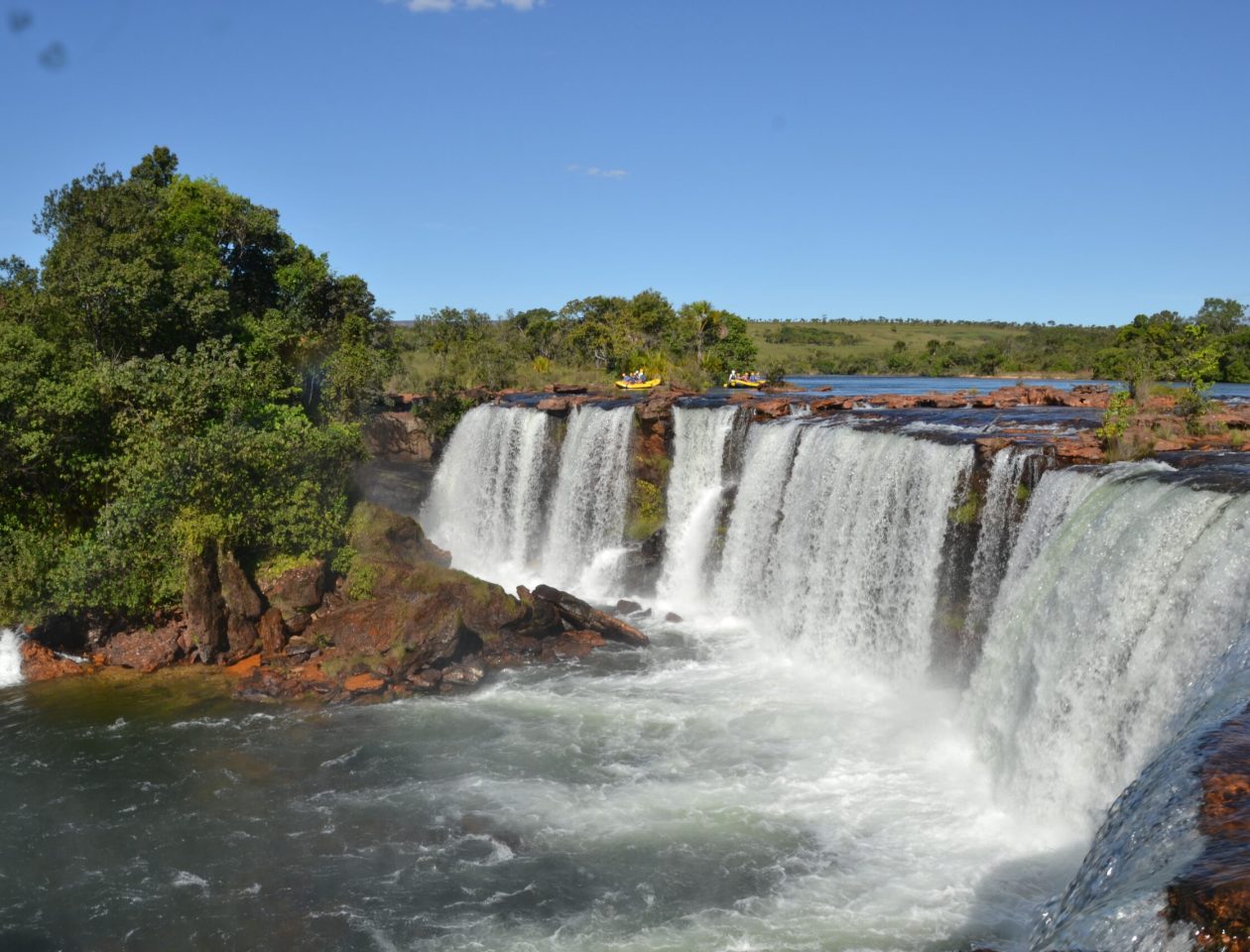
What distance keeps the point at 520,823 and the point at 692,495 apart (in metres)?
13.4

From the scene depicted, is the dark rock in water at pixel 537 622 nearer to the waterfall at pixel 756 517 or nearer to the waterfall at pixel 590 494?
the waterfall at pixel 756 517

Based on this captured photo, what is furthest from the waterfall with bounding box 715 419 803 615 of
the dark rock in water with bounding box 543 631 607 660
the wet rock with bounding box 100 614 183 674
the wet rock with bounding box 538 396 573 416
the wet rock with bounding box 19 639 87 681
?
the wet rock with bounding box 19 639 87 681

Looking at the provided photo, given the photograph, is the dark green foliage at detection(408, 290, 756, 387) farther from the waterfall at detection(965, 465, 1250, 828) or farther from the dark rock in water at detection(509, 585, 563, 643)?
the waterfall at detection(965, 465, 1250, 828)

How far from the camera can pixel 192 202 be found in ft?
99.7

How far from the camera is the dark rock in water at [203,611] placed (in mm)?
20000

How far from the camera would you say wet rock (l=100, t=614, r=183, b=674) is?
19953 mm

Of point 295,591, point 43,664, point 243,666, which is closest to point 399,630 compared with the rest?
point 295,591

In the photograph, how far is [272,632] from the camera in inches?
808

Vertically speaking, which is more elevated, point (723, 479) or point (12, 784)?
point (723, 479)

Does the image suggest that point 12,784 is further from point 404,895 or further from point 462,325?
point 462,325

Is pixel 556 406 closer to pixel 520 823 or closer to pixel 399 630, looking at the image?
pixel 399 630

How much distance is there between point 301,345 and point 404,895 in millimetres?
21891

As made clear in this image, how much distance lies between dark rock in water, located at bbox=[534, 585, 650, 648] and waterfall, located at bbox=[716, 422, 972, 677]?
307cm

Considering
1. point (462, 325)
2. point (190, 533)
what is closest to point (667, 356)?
point (462, 325)
